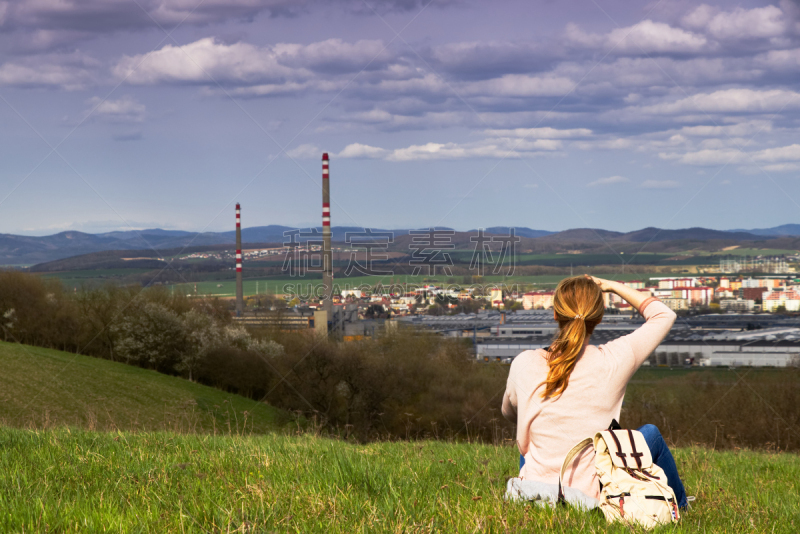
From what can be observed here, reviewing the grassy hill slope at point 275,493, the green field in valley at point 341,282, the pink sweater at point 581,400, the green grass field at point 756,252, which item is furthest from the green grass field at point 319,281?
the pink sweater at point 581,400

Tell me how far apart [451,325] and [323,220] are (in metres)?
15.2

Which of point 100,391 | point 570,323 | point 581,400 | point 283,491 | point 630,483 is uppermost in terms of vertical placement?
point 570,323

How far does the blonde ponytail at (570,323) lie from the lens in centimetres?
278

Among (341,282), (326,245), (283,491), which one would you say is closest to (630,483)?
(283,491)

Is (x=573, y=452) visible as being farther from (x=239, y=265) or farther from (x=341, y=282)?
(x=239, y=265)

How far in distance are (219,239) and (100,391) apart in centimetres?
3145

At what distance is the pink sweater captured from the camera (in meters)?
2.81

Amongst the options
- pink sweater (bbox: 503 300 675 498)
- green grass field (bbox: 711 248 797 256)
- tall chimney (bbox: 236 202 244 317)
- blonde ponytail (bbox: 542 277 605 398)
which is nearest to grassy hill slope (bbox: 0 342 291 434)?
tall chimney (bbox: 236 202 244 317)

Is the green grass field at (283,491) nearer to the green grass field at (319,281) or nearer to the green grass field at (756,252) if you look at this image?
the green grass field at (319,281)

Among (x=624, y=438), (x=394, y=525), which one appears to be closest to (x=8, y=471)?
(x=394, y=525)

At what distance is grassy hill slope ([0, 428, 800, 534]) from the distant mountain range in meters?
38.6

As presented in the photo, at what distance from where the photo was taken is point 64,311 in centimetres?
4078

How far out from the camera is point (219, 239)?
197 ft

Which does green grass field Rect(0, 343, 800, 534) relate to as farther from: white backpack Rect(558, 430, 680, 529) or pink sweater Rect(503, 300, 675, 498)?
pink sweater Rect(503, 300, 675, 498)
